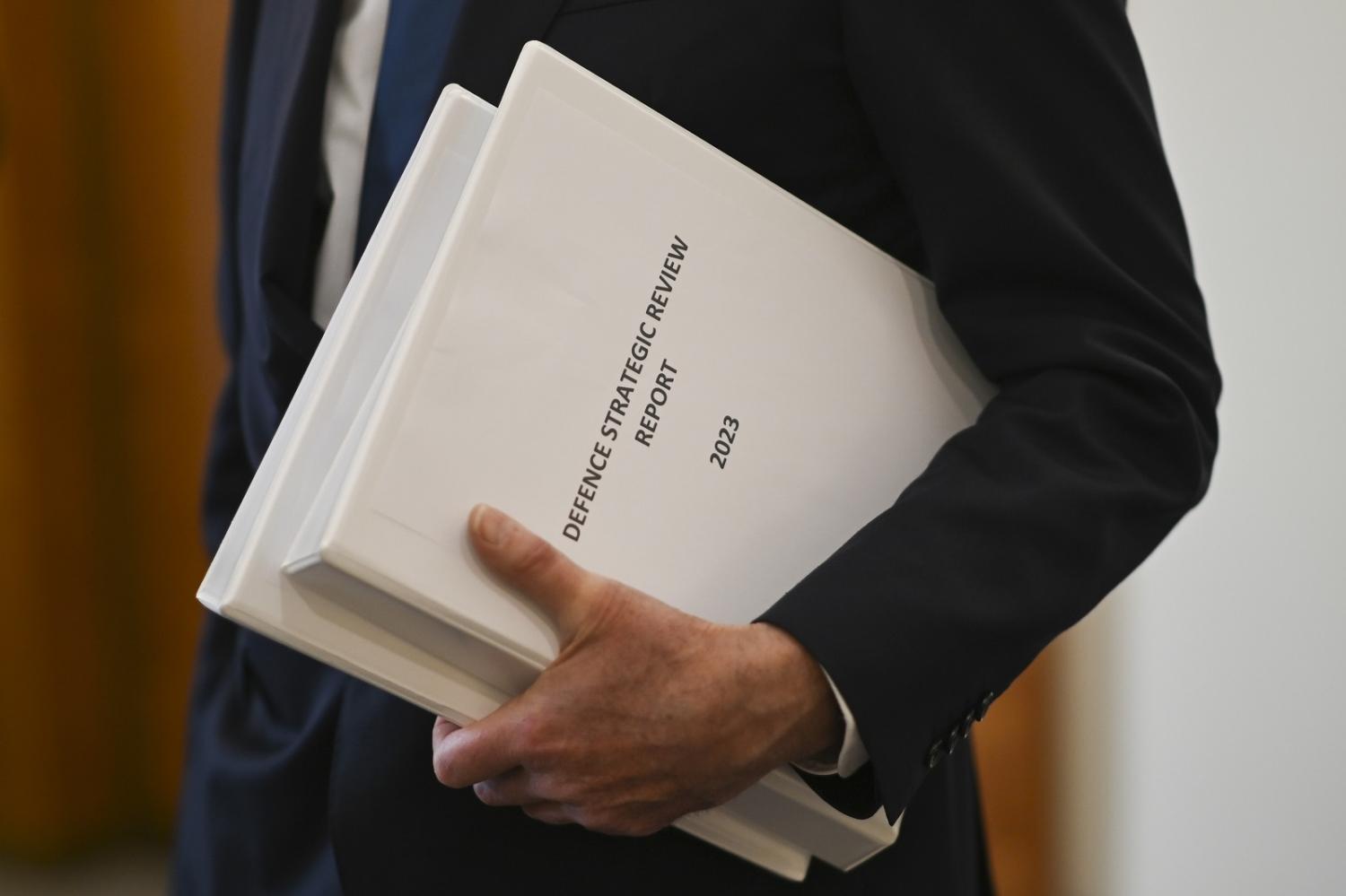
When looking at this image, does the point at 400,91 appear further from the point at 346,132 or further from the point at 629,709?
the point at 629,709

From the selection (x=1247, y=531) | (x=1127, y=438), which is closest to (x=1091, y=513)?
(x=1127, y=438)

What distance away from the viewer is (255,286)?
80 cm

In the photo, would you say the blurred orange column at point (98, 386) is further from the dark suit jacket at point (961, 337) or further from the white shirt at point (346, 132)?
the dark suit jacket at point (961, 337)

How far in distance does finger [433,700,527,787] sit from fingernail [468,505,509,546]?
85 millimetres

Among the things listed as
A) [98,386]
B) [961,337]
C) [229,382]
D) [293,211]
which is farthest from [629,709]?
[98,386]

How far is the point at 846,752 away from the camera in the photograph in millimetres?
588

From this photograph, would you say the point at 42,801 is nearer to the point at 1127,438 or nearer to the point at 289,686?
the point at 289,686

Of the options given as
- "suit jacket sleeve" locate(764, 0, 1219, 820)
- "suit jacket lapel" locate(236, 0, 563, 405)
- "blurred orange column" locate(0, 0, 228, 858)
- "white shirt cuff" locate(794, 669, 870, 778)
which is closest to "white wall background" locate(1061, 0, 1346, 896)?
"suit jacket sleeve" locate(764, 0, 1219, 820)

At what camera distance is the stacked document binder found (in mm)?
535

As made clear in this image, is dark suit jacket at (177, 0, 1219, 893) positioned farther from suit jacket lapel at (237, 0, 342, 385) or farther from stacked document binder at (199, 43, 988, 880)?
suit jacket lapel at (237, 0, 342, 385)

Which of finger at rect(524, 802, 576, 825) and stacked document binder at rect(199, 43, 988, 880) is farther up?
stacked document binder at rect(199, 43, 988, 880)

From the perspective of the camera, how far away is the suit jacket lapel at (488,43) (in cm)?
67

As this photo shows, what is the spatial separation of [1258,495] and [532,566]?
3.35 ft

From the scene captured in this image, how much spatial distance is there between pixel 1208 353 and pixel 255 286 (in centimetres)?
58
